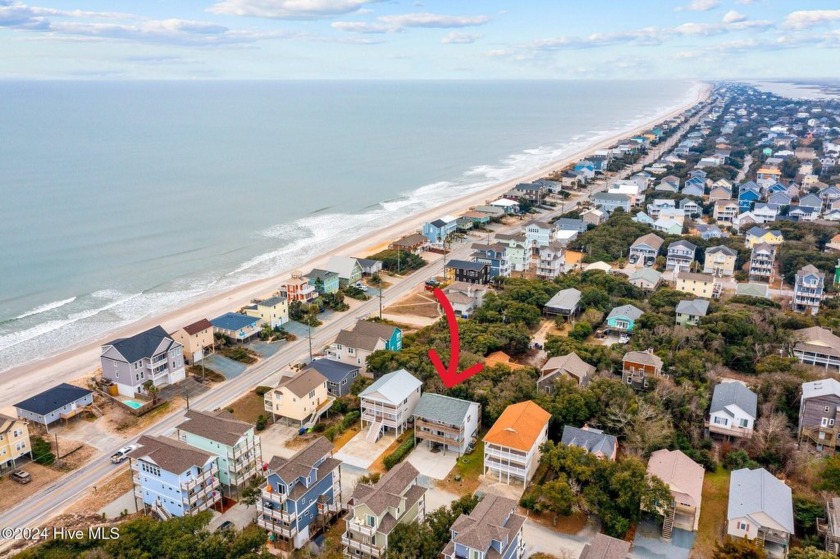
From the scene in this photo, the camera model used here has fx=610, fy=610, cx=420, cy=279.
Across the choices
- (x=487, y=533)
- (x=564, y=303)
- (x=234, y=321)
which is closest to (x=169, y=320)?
(x=234, y=321)

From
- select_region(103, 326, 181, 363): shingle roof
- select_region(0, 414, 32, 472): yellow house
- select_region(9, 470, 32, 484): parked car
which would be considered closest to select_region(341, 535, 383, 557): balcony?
select_region(9, 470, 32, 484): parked car

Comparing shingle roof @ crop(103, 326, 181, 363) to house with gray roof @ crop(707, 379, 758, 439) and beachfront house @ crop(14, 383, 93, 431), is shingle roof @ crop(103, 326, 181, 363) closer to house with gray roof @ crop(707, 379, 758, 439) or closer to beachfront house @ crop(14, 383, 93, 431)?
beachfront house @ crop(14, 383, 93, 431)

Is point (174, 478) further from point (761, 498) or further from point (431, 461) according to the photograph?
point (761, 498)

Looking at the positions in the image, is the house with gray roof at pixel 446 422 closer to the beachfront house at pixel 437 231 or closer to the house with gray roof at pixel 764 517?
the house with gray roof at pixel 764 517

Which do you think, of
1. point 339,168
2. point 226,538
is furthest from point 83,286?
point 339,168

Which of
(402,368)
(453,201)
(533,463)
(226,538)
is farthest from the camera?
(453,201)

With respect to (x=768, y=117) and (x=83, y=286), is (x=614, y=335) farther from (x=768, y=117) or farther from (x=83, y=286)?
(x=768, y=117)

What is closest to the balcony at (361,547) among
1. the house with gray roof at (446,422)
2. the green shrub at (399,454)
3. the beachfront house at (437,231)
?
the green shrub at (399,454)
